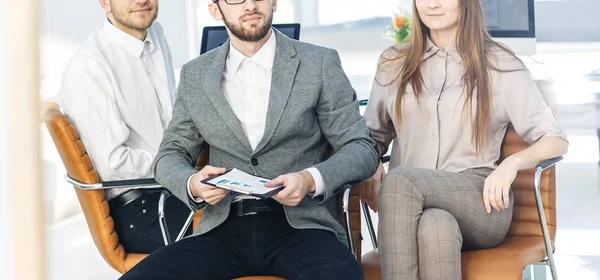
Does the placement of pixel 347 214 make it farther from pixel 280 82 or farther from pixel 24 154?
pixel 24 154

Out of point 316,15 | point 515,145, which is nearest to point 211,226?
point 515,145

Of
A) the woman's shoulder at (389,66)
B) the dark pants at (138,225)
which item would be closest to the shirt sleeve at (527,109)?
the woman's shoulder at (389,66)

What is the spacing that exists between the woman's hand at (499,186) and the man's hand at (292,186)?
0.50 metres

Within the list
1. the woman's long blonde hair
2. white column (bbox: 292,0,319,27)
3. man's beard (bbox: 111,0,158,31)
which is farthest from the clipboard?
white column (bbox: 292,0,319,27)

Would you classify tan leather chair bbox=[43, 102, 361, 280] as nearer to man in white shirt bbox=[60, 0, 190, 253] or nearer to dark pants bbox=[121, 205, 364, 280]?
man in white shirt bbox=[60, 0, 190, 253]

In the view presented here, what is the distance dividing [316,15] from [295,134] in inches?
390

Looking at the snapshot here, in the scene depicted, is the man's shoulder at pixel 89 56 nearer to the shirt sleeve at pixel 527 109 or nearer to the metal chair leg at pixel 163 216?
the metal chair leg at pixel 163 216

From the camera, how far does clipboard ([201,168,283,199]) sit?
2174 millimetres

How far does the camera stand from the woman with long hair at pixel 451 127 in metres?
2.45

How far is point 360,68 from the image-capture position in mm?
11195

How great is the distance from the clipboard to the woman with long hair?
1.21 feet

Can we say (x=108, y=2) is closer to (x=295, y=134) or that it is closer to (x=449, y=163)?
(x=295, y=134)

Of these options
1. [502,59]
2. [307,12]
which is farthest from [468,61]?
[307,12]

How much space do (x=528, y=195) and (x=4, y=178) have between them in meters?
1.55
